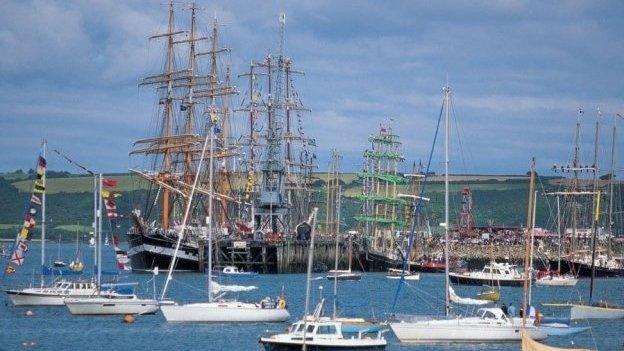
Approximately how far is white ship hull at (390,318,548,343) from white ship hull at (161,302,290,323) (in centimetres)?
1338

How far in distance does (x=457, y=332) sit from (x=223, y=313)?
56.4 ft

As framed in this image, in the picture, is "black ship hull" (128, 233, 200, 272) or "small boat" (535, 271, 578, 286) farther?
"black ship hull" (128, 233, 200, 272)

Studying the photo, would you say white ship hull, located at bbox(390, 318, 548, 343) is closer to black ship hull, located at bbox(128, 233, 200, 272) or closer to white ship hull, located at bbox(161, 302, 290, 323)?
white ship hull, located at bbox(161, 302, 290, 323)

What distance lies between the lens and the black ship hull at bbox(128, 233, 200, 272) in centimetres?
16430

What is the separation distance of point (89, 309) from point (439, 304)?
33616mm

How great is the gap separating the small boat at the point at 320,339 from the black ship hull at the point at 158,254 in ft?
320

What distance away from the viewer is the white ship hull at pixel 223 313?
278 feet

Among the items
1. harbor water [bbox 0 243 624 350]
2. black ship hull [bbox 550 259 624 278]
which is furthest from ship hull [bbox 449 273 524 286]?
black ship hull [bbox 550 259 624 278]

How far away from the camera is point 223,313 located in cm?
8494

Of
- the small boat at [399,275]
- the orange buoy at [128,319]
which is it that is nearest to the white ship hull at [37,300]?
the orange buoy at [128,319]

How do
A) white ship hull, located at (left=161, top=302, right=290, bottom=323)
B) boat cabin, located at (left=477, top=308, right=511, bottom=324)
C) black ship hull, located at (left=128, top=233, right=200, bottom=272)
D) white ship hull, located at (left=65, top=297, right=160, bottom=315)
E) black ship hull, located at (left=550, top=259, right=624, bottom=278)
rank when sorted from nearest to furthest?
1. boat cabin, located at (left=477, top=308, right=511, bottom=324)
2. white ship hull, located at (left=161, top=302, right=290, bottom=323)
3. white ship hull, located at (left=65, top=297, right=160, bottom=315)
4. black ship hull, located at (left=550, top=259, right=624, bottom=278)
5. black ship hull, located at (left=128, top=233, right=200, bottom=272)

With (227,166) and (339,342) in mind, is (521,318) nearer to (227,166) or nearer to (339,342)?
(339,342)

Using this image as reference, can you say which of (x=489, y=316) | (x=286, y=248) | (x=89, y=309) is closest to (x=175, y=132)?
(x=286, y=248)

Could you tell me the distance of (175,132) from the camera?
596ft
